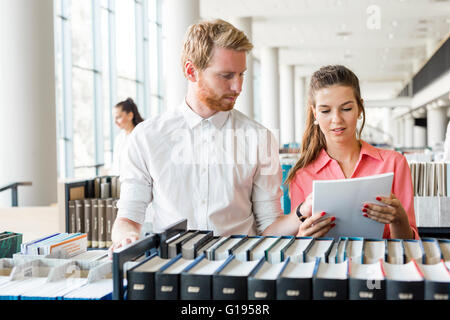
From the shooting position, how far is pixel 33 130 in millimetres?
6238

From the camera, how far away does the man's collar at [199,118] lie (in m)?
1.93

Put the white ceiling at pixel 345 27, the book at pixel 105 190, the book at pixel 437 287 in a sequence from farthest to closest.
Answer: the white ceiling at pixel 345 27
the book at pixel 105 190
the book at pixel 437 287

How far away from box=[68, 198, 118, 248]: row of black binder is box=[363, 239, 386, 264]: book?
2917 millimetres

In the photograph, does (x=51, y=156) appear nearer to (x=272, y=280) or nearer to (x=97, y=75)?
(x=97, y=75)

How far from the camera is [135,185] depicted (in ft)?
6.26

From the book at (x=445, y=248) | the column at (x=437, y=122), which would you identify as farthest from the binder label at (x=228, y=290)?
the column at (x=437, y=122)

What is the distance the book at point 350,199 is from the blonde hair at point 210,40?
0.56m

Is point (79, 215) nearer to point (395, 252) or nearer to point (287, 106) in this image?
point (395, 252)

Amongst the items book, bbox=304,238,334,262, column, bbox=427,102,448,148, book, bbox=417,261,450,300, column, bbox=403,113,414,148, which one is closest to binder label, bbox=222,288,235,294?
book, bbox=304,238,334,262

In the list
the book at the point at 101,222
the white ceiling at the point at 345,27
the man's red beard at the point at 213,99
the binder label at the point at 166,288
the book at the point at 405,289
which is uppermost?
the white ceiling at the point at 345,27

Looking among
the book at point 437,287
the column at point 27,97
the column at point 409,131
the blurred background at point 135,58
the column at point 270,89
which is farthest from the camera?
the column at point 409,131

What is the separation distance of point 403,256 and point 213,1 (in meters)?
12.8

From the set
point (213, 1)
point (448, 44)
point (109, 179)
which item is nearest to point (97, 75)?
point (213, 1)

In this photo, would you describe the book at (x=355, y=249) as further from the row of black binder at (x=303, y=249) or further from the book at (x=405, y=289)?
the book at (x=405, y=289)
